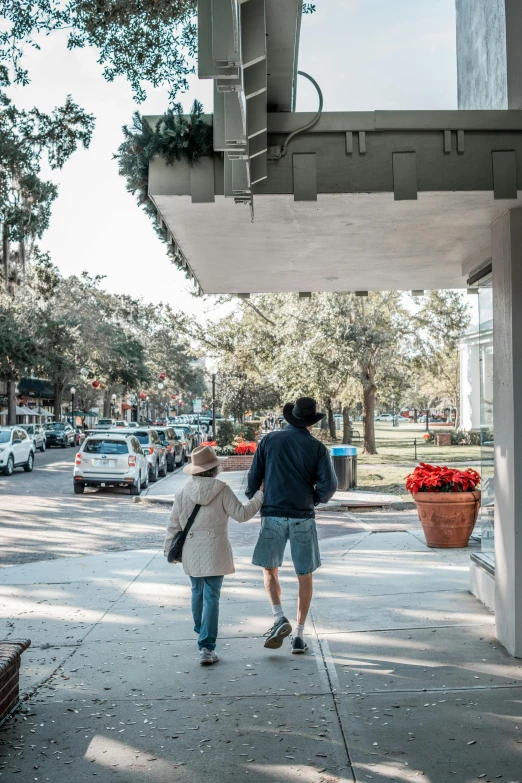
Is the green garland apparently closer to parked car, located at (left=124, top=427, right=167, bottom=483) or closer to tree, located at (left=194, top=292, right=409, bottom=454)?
tree, located at (left=194, top=292, right=409, bottom=454)

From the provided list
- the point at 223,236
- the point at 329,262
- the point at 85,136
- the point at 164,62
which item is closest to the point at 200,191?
the point at 223,236

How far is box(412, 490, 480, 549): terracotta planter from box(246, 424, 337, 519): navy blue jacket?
439cm

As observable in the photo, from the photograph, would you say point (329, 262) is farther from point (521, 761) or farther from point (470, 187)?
point (521, 761)

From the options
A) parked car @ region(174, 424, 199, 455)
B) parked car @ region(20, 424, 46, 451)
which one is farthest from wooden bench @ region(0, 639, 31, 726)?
parked car @ region(20, 424, 46, 451)

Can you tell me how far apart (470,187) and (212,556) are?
10.0 feet

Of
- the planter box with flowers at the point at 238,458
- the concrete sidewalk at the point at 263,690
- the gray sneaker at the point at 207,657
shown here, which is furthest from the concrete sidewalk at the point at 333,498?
the gray sneaker at the point at 207,657

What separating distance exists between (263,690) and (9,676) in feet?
5.12

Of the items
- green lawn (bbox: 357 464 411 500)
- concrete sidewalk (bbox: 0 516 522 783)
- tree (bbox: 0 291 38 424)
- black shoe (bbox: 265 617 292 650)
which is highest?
tree (bbox: 0 291 38 424)

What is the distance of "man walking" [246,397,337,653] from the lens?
5.57 meters

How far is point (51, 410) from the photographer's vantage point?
86375 millimetres

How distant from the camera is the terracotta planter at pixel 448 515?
969 centimetres

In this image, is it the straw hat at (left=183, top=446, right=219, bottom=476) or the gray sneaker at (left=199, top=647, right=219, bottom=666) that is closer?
the gray sneaker at (left=199, top=647, right=219, bottom=666)

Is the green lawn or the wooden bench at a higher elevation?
the wooden bench

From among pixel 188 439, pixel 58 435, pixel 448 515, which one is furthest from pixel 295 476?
pixel 58 435
